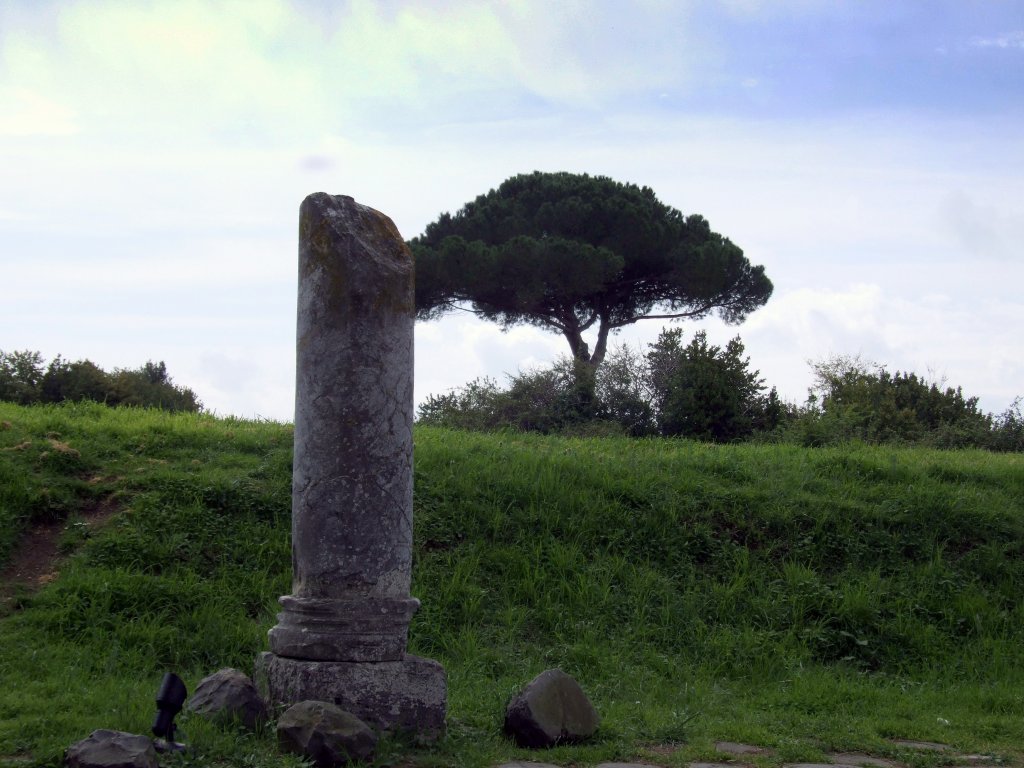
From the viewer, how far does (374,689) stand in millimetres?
5668

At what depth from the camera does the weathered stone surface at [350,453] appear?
582 centimetres

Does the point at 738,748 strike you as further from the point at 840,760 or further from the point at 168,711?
the point at 168,711

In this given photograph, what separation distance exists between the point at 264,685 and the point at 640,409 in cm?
1761

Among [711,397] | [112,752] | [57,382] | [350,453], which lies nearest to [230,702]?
[112,752]

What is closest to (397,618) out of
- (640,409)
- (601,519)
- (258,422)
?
(601,519)

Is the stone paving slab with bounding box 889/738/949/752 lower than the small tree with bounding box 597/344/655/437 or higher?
lower

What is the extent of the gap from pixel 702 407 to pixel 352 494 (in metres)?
16.6

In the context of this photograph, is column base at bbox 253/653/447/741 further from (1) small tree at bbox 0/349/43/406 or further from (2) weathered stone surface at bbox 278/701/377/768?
(1) small tree at bbox 0/349/43/406

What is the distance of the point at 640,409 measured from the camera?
23.0 meters

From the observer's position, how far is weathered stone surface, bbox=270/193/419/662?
5.82 meters

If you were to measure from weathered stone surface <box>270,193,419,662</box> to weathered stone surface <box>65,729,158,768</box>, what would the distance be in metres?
1.15

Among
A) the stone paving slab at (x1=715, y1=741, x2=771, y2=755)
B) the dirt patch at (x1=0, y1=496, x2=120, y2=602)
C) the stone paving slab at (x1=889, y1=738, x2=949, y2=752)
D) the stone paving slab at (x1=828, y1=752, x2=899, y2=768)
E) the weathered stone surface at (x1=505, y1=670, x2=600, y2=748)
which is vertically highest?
the dirt patch at (x1=0, y1=496, x2=120, y2=602)

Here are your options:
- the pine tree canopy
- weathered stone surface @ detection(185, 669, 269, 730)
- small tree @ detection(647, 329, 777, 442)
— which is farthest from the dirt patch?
the pine tree canopy

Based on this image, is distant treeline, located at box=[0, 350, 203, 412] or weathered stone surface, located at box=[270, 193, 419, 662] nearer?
weathered stone surface, located at box=[270, 193, 419, 662]
